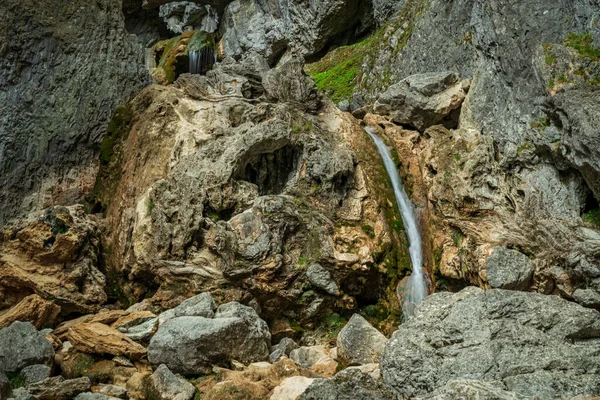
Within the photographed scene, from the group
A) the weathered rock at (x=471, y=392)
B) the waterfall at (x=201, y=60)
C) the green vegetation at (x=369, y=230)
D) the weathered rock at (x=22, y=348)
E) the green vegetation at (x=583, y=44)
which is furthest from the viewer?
the waterfall at (x=201, y=60)

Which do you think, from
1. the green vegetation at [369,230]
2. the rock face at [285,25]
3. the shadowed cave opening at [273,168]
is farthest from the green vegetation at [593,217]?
the rock face at [285,25]

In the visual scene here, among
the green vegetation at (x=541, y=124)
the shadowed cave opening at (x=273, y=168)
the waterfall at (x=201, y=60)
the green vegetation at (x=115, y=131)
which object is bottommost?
the shadowed cave opening at (x=273, y=168)

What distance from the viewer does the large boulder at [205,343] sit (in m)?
10.5

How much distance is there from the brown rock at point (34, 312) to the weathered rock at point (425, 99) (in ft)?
38.0

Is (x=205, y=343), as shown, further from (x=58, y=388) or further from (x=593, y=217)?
(x=593, y=217)

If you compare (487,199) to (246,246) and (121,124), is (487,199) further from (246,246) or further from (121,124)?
(121,124)

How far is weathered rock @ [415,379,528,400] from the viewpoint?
21.4 ft

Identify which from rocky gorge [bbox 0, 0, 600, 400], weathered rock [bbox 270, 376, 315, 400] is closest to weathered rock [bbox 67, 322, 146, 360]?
rocky gorge [bbox 0, 0, 600, 400]

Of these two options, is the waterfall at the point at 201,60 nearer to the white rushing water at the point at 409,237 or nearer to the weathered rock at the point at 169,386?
the white rushing water at the point at 409,237

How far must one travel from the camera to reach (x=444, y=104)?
18.1 m

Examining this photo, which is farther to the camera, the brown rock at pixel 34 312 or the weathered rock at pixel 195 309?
the brown rock at pixel 34 312

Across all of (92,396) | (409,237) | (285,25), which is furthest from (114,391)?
(285,25)

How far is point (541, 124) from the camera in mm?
14031

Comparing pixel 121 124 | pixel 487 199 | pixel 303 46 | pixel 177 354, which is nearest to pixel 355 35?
pixel 303 46
